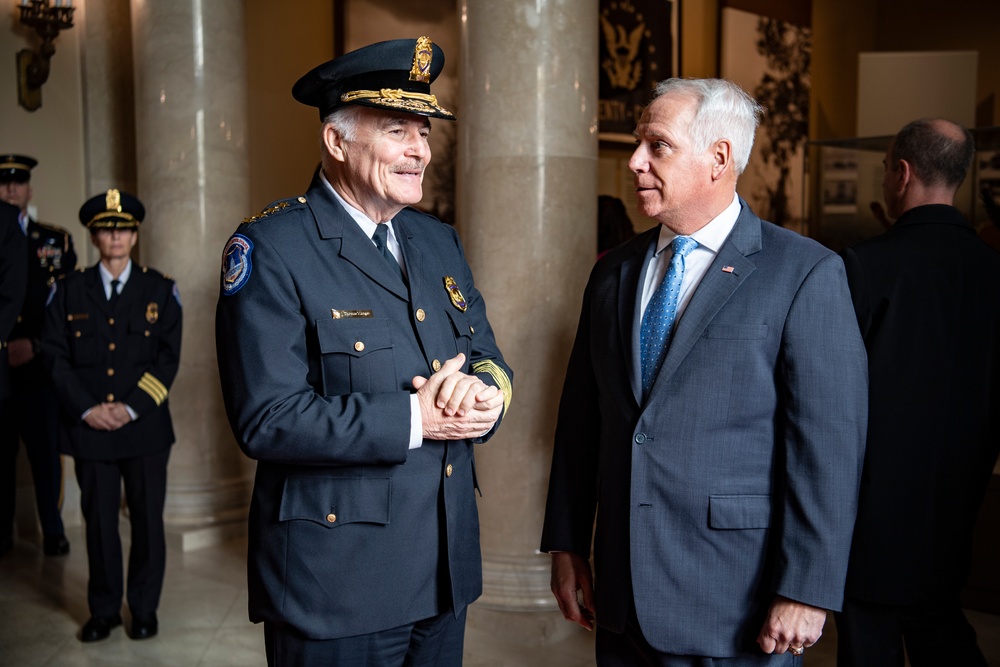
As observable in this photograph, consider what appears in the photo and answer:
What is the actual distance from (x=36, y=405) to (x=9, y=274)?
48.0 inches

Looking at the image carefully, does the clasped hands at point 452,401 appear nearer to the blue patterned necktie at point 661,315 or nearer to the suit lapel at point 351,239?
the suit lapel at point 351,239

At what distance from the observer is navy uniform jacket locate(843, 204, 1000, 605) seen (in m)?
2.68

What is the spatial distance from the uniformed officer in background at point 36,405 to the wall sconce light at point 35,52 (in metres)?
0.83

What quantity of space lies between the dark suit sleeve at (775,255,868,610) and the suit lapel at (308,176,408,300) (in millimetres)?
789

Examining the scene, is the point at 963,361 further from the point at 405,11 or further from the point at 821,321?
the point at 405,11

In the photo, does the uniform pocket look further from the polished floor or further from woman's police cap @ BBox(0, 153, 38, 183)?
woman's police cap @ BBox(0, 153, 38, 183)

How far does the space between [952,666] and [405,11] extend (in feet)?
17.9

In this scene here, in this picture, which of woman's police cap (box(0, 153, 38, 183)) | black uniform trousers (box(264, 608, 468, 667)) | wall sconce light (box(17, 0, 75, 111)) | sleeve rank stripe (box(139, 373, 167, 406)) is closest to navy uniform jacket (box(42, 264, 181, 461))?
sleeve rank stripe (box(139, 373, 167, 406))

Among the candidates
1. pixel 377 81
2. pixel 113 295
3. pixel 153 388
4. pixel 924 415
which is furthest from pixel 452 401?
pixel 113 295

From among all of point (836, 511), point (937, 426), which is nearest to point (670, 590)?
point (836, 511)

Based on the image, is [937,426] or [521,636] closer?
[937,426]

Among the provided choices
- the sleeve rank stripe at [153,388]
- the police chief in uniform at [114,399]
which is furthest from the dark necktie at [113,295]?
the sleeve rank stripe at [153,388]

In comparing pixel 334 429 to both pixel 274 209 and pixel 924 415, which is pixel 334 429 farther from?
pixel 924 415

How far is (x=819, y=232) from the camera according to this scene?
617cm
